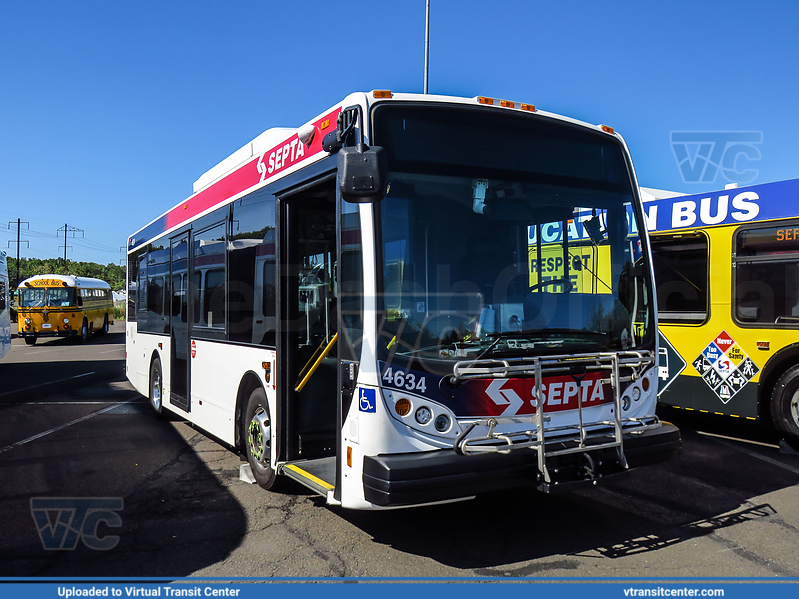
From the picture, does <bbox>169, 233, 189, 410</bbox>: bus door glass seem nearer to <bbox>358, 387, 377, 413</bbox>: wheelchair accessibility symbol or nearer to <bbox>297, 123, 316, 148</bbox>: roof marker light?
<bbox>297, 123, 316, 148</bbox>: roof marker light

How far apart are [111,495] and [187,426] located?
11.7 feet

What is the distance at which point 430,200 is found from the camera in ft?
14.2

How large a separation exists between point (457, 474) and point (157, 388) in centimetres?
710

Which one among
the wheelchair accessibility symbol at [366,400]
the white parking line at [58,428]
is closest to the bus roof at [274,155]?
the wheelchair accessibility symbol at [366,400]

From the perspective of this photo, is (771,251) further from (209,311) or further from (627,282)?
(209,311)

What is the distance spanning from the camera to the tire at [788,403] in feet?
24.5

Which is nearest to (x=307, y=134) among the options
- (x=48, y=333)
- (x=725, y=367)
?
(x=725, y=367)

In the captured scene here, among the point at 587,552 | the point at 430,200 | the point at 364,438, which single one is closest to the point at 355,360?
the point at 364,438

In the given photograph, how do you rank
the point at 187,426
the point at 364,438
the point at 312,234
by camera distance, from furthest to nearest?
1. the point at 187,426
2. the point at 312,234
3. the point at 364,438

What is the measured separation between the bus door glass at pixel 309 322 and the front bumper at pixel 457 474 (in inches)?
63.3

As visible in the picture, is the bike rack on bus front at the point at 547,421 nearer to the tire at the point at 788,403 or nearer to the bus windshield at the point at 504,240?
the bus windshield at the point at 504,240

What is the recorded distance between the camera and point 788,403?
24.7 feet

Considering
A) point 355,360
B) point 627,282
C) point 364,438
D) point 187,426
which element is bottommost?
point 187,426

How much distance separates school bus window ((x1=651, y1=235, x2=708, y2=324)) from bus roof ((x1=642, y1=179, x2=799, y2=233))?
230 mm
